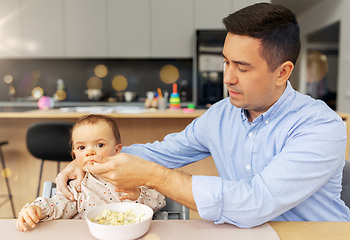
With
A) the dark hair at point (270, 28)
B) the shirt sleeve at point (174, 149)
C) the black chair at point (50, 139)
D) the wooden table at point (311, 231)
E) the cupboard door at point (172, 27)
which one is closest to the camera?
the wooden table at point (311, 231)

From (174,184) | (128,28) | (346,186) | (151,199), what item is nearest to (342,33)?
(128,28)

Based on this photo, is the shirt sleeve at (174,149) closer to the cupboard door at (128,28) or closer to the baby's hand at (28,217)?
the baby's hand at (28,217)

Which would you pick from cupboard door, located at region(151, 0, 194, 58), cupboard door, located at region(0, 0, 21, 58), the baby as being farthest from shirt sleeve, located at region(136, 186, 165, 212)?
cupboard door, located at region(0, 0, 21, 58)

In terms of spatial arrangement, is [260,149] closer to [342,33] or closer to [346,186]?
[346,186]

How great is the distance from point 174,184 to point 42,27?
4.46m

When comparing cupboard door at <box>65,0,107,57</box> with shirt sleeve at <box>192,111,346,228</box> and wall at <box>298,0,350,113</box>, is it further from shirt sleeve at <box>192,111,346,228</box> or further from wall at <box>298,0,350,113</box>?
shirt sleeve at <box>192,111,346,228</box>

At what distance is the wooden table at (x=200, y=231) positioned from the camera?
0.68 metres

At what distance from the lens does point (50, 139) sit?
81.0 inches

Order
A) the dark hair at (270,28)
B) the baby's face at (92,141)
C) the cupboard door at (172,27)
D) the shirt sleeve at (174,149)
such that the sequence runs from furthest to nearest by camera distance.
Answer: the cupboard door at (172,27) → the shirt sleeve at (174,149) → the baby's face at (92,141) → the dark hair at (270,28)

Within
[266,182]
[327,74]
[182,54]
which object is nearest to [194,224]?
[266,182]

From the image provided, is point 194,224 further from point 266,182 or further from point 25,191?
point 25,191

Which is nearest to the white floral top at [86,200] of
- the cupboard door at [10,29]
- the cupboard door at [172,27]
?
the cupboard door at [172,27]

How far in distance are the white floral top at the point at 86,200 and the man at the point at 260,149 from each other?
7 centimetres

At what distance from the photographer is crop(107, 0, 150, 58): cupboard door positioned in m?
4.38
